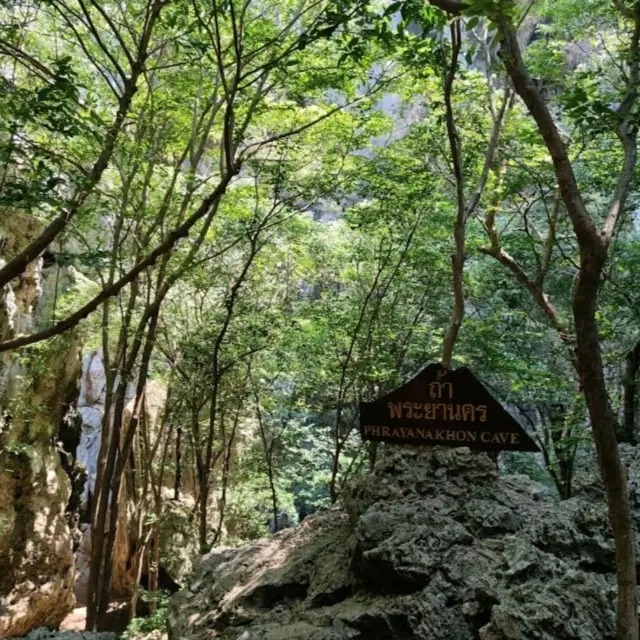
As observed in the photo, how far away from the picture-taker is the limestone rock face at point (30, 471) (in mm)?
8398

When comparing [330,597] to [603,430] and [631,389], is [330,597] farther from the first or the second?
[631,389]

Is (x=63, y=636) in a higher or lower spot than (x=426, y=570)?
lower

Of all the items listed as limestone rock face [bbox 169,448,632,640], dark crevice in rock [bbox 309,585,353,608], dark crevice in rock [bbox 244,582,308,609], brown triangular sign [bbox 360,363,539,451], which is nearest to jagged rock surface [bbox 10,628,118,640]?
limestone rock face [bbox 169,448,632,640]

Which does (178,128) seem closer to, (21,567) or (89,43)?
(89,43)

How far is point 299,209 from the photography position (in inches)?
282

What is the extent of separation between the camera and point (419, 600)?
2738 mm

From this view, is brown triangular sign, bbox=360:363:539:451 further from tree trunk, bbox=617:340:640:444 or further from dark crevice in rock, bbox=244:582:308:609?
tree trunk, bbox=617:340:640:444

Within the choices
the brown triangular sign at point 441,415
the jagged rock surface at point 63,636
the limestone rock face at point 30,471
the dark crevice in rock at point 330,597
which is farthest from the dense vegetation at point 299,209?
the jagged rock surface at point 63,636

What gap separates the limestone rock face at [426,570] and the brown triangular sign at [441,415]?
0.87ft

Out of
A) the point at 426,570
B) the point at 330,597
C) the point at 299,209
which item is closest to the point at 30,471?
the point at 299,209

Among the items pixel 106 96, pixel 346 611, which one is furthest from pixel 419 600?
pixel 106 96

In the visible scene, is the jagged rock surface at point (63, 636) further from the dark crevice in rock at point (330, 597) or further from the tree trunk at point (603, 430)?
the tree trunk at point (603, 430)

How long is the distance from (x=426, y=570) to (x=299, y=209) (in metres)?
5.09

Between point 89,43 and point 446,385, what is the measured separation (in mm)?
6062
